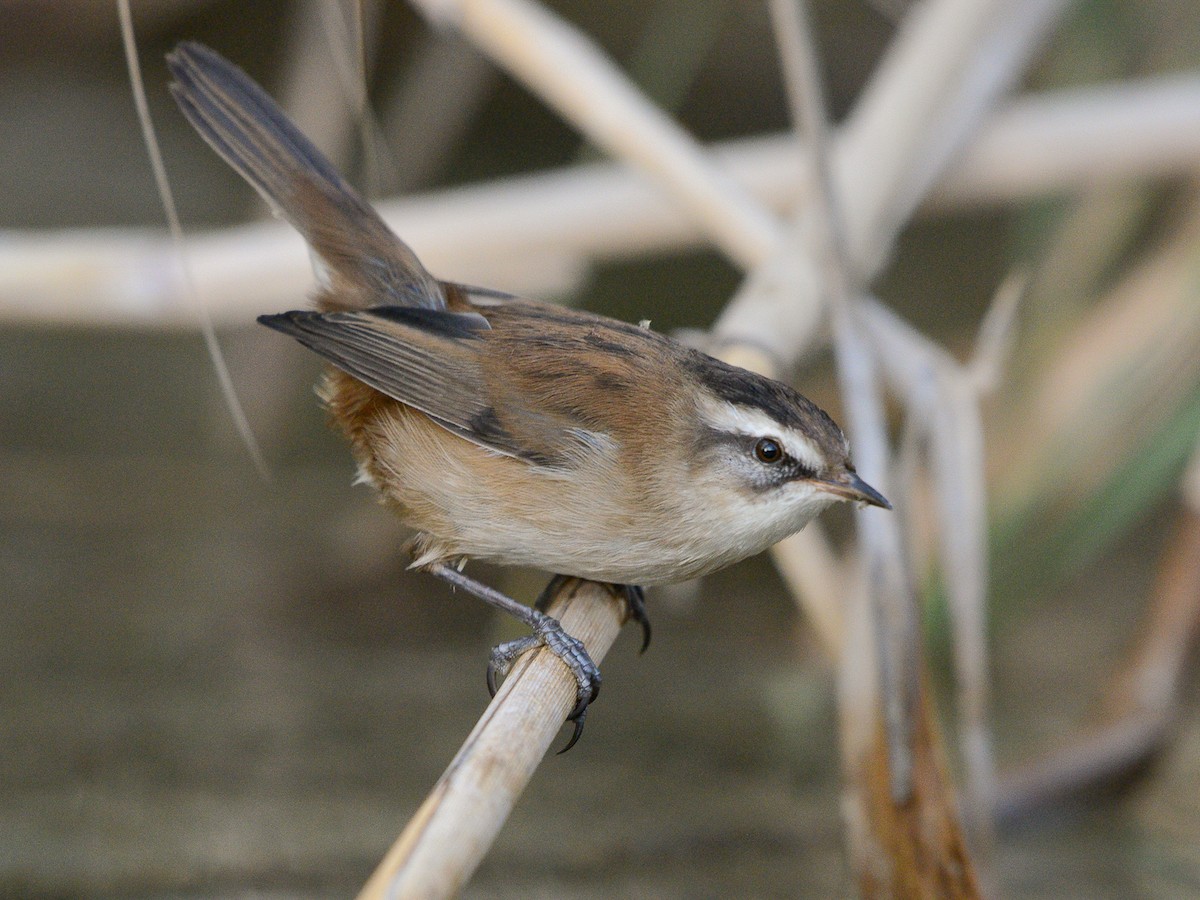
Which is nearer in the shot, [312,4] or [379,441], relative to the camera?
[379,441]

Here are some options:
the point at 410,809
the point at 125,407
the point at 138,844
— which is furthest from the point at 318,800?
the point at 125,407

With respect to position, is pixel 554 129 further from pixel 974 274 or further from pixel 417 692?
pixel 417 692

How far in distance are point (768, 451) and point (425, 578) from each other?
10.2 ft

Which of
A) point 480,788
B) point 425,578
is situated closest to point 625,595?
point 480,788

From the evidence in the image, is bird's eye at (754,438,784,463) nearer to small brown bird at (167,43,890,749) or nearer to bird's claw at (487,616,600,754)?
small brown bird at (167,43,890,749)

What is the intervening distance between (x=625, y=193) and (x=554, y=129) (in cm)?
397

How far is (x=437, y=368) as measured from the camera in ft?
8.81

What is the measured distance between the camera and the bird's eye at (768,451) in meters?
2.46

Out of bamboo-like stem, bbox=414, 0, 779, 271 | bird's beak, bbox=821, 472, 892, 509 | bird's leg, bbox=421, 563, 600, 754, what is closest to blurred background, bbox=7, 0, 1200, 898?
bamboo-like stem, bbox=414, 0, 779, 271

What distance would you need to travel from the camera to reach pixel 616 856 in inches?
145

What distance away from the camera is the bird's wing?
2.59 metres

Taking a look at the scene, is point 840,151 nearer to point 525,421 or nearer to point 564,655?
point 525,421

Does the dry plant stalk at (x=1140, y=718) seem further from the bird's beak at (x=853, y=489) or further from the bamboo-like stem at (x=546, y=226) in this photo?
the bird's beak at (x=853, y=489)

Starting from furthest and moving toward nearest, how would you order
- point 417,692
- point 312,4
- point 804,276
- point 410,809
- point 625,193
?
point 312,4, point 417,692, point 410,809, point 625,193, point 804,276
